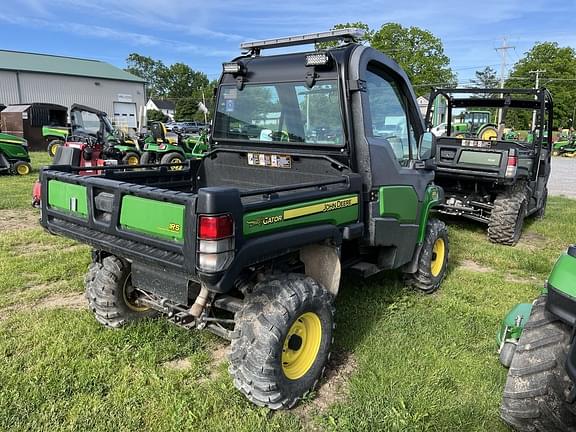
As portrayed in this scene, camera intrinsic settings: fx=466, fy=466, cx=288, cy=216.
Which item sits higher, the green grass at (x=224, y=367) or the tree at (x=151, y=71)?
the tree at (x=151, y=71)

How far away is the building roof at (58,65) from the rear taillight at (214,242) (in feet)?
127

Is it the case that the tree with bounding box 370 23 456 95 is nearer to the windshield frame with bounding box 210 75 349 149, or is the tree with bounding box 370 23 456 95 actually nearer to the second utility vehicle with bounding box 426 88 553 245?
the second utility vehicle with bounding box 426 88 553 245

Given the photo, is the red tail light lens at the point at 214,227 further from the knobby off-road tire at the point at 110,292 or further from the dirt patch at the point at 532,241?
A: the dirt patch at the point at 532,241

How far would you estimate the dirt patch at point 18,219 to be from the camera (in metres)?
7.34

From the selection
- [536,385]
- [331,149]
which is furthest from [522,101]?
[536,385]

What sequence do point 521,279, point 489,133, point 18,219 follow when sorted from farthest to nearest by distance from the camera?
point 489,133, point 18,219, point 521,279

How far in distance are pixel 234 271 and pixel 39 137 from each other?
24.6 metres

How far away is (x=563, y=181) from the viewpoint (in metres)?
16.2

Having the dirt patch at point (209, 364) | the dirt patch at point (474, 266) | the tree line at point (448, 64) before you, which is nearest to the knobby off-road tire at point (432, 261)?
the dirt patch at point (474, 266)

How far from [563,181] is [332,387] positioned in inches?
634

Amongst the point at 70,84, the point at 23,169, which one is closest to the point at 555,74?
the point at 70,84

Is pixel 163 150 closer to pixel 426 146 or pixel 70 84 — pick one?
pixel 426 146

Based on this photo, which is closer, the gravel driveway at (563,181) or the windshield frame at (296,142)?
the windshield frame at (296,142)

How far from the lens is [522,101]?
8.05 metres
